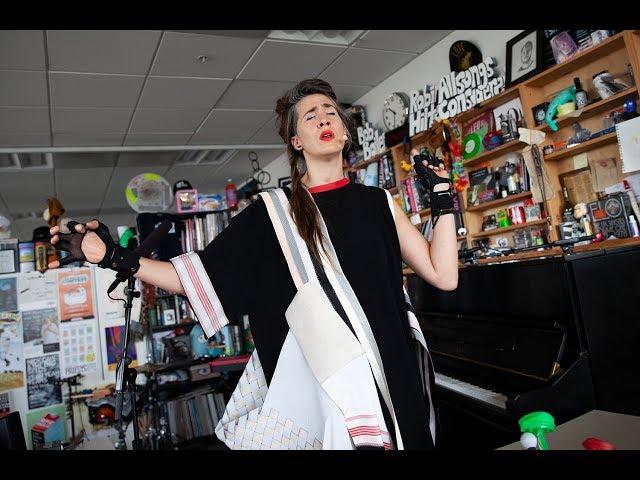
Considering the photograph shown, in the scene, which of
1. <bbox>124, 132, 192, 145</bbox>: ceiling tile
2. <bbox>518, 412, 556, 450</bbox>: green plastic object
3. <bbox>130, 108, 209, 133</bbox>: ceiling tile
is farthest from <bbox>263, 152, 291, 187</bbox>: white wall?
<bbox>518, 412, 556, 450</bbox>: green plastic object

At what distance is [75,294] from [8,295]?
492 millimetres

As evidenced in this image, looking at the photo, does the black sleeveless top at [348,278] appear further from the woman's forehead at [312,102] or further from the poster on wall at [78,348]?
the poster on wall at [78,348]

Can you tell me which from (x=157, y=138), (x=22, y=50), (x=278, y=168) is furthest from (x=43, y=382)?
(x=278, y=168)

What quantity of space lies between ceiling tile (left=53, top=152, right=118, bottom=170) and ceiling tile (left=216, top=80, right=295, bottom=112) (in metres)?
2.14

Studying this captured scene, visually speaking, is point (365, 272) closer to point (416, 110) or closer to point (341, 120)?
point (341, 120)

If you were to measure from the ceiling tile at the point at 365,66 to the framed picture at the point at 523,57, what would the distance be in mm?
1105

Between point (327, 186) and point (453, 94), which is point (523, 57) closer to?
point (453, 94)

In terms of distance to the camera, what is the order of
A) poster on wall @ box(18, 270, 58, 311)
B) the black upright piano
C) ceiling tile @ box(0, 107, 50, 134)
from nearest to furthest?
1. the black upright piano
2. poster on wall @ box(18, 270, 58, 311)
3. ceiling tile @ box(0, 107, 50, 134)

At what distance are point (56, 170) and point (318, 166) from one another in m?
6.43

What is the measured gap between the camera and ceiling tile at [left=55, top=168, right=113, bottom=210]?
22.0 feet

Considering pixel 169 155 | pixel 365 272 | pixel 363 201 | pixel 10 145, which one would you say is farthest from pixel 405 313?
pixel 169 155

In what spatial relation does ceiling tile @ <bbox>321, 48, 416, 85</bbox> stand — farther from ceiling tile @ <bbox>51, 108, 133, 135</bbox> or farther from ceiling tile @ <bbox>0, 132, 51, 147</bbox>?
ceiling tile @ <bbox>0, 132, 51, 147</bbox>

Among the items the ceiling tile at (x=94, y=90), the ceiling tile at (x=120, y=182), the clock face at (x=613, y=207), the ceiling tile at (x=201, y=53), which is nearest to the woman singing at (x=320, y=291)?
the clock face at (x=613, y=207)

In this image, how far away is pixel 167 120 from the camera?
500 cm
